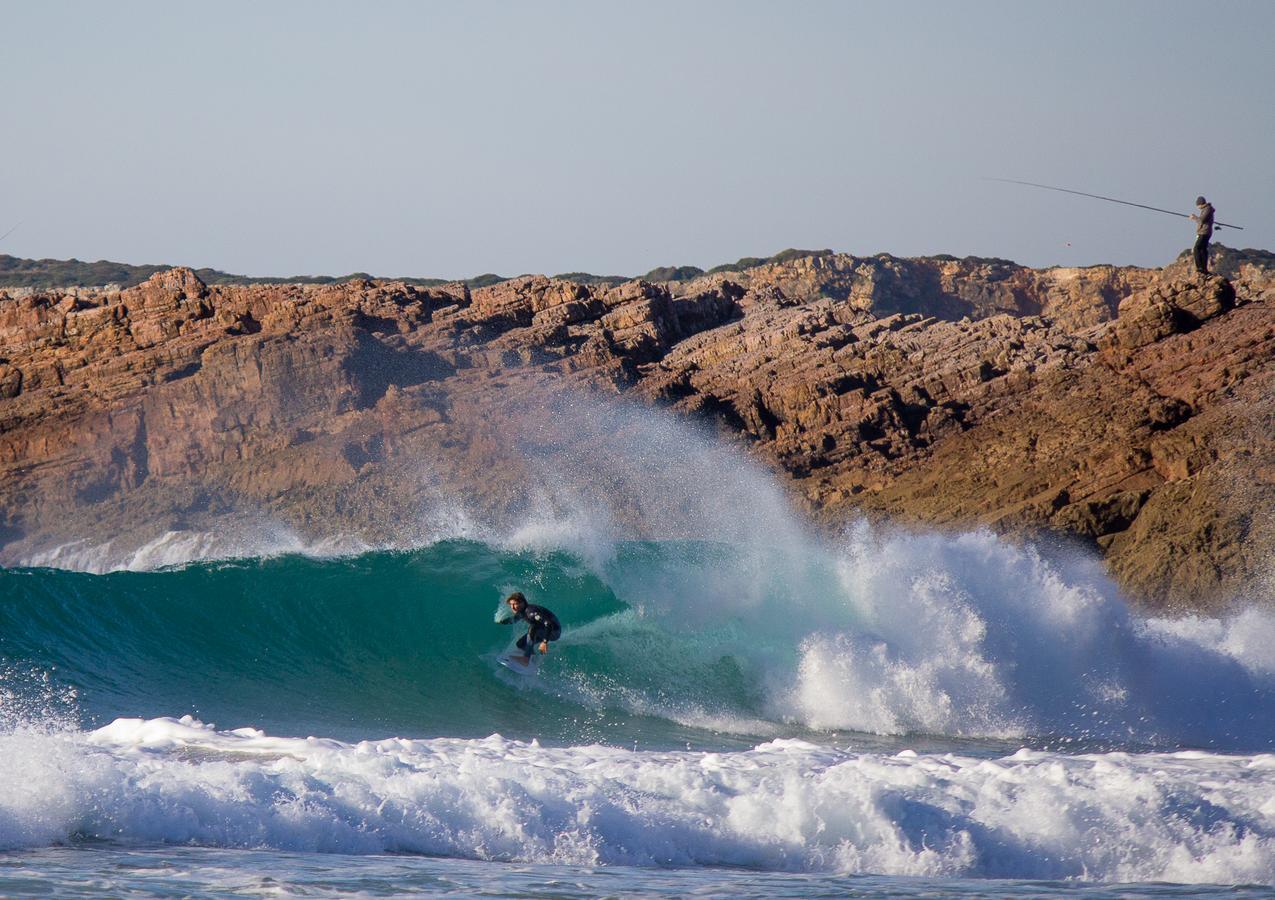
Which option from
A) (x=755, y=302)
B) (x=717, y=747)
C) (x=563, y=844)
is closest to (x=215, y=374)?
(x=755, y=302)

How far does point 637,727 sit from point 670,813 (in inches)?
175

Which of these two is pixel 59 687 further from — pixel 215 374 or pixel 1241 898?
pixel 215 374

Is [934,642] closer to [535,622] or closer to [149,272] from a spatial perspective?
[535,622]

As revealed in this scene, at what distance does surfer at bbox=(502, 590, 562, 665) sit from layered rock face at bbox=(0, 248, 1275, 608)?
33.9 feet

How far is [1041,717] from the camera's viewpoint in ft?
43.1

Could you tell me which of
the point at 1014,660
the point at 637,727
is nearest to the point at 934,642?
the point at 1014,660

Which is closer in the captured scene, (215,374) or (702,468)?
(702,468)

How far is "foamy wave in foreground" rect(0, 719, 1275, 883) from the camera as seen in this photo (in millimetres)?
7281

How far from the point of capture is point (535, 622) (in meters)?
12.6

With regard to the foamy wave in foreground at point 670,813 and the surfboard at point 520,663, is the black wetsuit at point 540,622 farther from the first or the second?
the foamy wave in foreground at point 670,813

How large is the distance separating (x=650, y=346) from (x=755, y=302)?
426 cm

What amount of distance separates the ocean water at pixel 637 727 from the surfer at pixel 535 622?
1.75ft

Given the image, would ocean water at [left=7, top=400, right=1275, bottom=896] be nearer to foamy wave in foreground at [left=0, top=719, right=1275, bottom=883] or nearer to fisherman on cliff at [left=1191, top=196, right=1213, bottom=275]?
foamy wave in foreground at [left=0, top=719, right=1275, bottom=883]

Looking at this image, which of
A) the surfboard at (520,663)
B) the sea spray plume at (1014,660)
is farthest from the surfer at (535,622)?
the sea spray plume at (1014,660)
